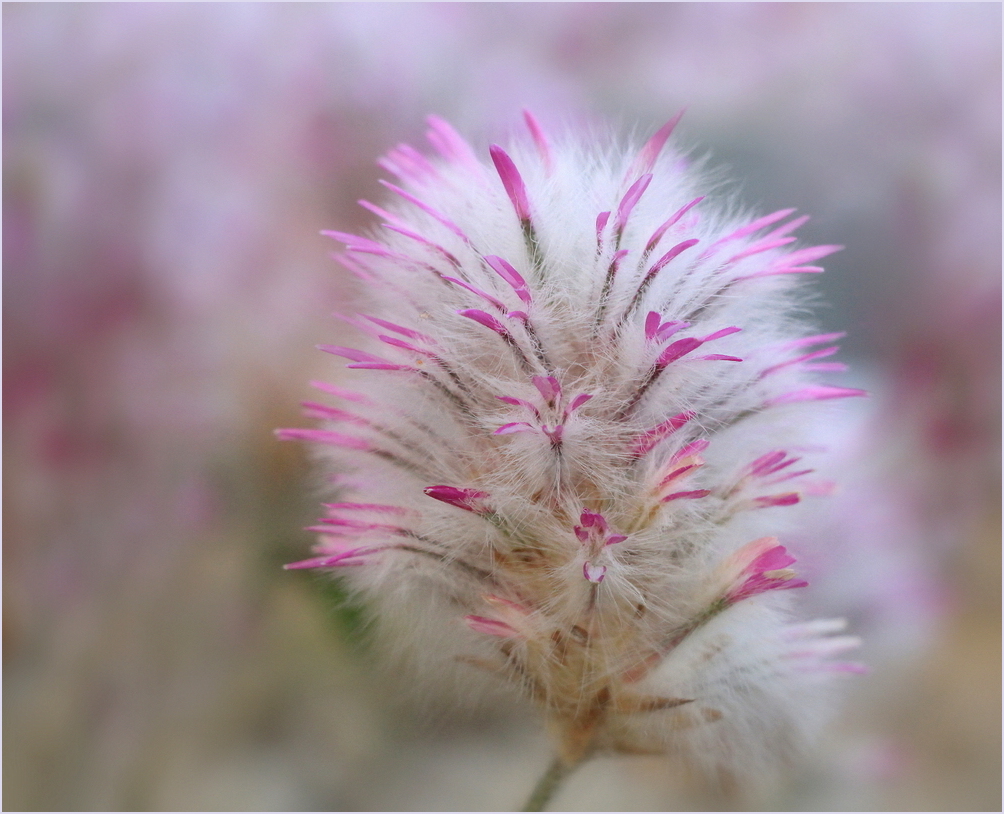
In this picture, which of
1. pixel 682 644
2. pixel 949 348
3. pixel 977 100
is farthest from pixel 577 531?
pixel 977 100

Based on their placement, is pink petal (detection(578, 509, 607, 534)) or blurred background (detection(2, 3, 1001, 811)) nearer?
pink petal (detection(578, 509, 607, 534))

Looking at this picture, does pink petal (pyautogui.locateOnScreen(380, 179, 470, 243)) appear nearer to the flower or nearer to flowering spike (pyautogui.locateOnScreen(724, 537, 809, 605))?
the flower

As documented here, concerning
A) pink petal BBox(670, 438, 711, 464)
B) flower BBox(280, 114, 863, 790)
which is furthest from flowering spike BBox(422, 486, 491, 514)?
pink petal BBox(670, 438, 711, 464)

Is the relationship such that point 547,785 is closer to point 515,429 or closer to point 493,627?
point 493,627

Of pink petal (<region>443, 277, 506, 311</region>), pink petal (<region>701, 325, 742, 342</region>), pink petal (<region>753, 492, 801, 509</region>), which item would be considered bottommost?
pink petal (<region>753, 492, 801, 509</region>)

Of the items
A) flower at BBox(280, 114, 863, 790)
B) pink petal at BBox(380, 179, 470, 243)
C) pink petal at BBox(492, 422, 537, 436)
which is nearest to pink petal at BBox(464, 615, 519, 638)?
flower at BBox(280, 114, 863, 790)

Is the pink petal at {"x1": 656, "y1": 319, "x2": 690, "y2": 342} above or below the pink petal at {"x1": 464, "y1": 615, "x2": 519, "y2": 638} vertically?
above
